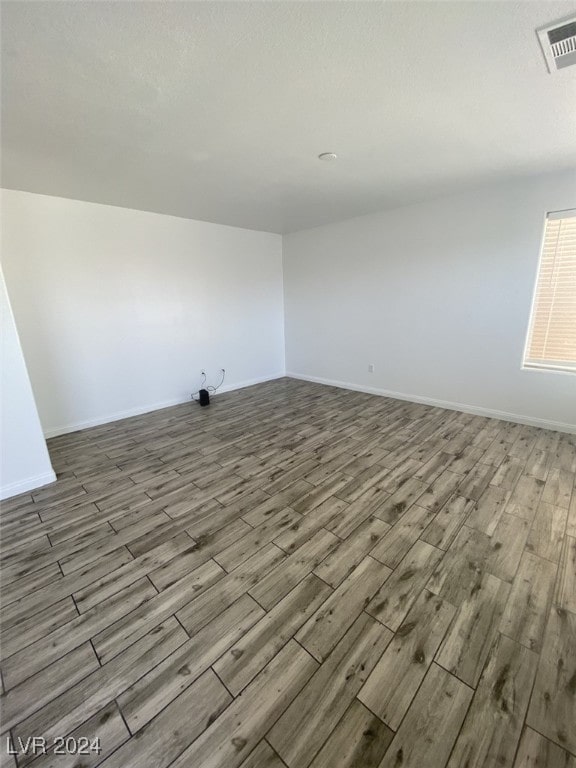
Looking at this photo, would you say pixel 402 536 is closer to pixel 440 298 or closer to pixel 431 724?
pixel 431 724

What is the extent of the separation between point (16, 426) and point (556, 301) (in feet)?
17.0

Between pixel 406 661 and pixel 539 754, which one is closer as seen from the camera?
pixel 539 754

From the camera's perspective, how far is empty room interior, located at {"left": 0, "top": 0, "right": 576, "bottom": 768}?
116 centimetres

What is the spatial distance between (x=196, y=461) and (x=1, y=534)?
4.55 feet

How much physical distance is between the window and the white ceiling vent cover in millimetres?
2069

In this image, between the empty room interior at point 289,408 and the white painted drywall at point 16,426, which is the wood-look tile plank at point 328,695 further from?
the white painted drywall at point 16,426

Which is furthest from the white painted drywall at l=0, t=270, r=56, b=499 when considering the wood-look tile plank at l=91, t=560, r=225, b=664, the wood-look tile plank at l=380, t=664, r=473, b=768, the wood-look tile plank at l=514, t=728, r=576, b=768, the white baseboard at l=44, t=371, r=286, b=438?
the wood-look tile plank at l=514, t=728, r=576, b=768

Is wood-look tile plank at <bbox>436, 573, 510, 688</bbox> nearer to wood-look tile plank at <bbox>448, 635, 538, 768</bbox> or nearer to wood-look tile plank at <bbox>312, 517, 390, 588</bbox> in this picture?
wood-look tile plank at <bbox>448, 635, 538, 768</bbox>

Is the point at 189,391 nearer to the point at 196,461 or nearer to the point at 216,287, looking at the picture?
the point at 216,287

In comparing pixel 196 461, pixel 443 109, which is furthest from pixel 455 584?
pixel 443 109

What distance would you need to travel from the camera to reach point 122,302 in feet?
12.6

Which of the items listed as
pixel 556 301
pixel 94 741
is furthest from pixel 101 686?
pixel 556 301

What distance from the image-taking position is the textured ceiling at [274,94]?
1241 mm

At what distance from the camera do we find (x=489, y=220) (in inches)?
134
